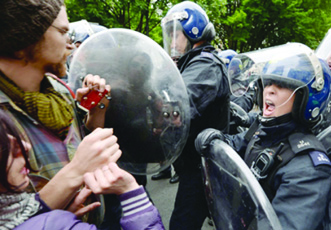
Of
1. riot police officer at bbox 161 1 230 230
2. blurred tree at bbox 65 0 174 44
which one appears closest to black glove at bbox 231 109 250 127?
riot police officer at bbox 161 1 230 230

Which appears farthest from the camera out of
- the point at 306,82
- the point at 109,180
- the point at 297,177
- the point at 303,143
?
the point at 306,82

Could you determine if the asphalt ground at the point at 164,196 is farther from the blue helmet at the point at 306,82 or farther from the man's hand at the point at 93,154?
the man's hand at the point at 93,154

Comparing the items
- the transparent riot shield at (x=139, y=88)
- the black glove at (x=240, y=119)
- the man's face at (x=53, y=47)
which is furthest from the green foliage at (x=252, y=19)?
the man's face at (x=53, y=47)

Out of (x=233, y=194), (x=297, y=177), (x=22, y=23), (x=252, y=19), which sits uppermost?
(x=22, y=23)

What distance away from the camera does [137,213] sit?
94cm

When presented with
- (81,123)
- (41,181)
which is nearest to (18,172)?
(41,181)

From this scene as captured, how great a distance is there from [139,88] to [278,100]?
0.93m

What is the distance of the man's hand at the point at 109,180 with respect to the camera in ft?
2.98

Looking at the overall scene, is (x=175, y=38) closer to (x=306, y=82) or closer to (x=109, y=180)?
(x=306, y=82)

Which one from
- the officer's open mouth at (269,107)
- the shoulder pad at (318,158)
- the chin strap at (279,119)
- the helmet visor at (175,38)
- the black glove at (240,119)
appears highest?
the helmet visor at (175,38)

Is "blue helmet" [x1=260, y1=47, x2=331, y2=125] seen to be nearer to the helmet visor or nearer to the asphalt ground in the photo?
the helmet visor

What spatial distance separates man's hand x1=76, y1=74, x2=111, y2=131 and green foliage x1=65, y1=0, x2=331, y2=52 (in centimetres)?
890

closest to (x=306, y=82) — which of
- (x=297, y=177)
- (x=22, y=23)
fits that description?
(x=297, y=177)

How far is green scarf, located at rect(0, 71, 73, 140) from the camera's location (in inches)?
41.0
